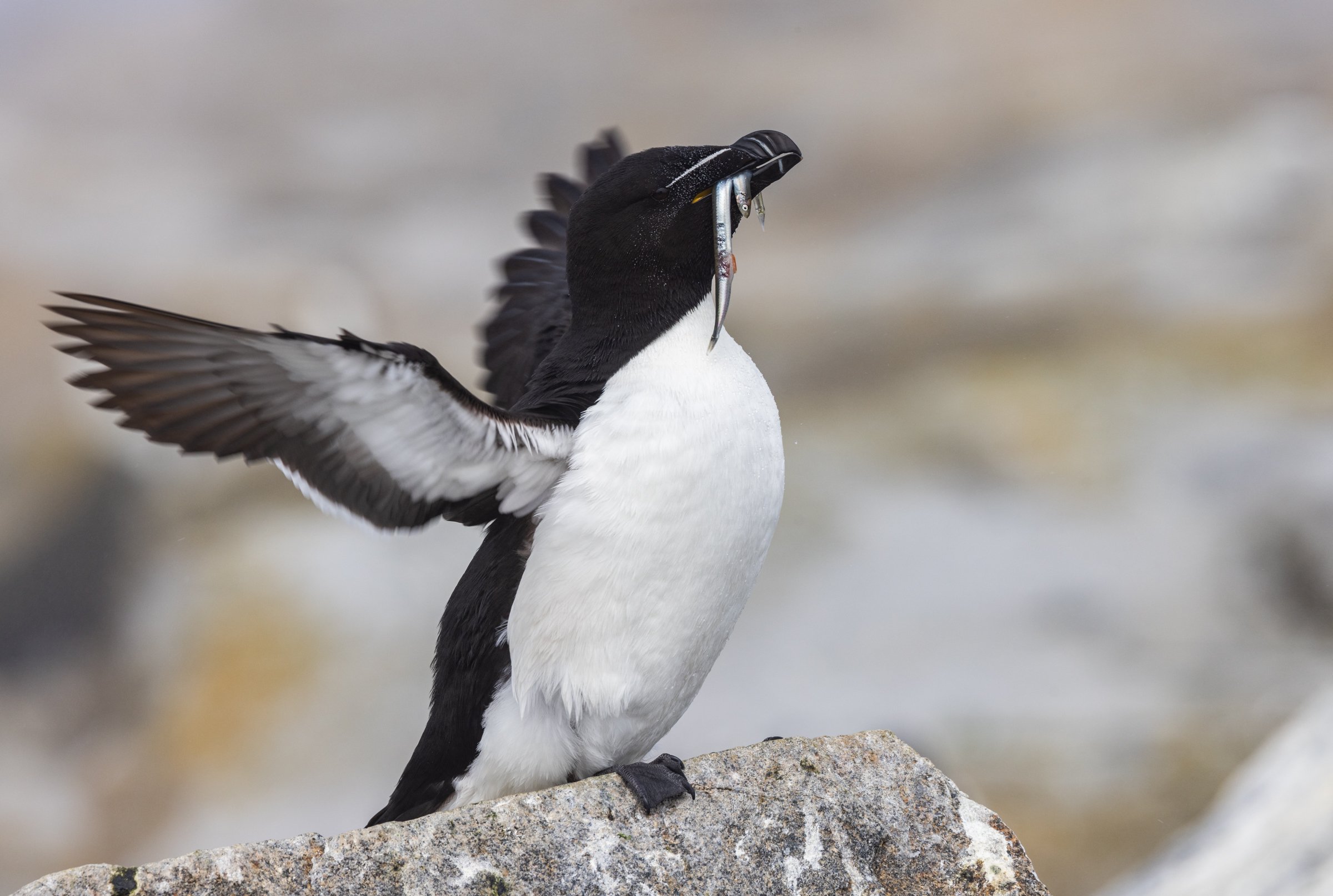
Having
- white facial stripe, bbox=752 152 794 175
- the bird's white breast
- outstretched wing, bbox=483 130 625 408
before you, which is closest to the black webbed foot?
the bird's white breast

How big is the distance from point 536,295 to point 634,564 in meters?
1.78

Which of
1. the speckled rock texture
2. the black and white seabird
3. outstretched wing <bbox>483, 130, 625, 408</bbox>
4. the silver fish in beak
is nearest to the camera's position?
the speckled rock texture

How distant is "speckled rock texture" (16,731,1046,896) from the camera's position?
263 centimetres

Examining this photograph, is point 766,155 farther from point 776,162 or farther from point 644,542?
point 644,542

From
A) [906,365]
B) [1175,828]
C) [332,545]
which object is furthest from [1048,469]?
[332,545]

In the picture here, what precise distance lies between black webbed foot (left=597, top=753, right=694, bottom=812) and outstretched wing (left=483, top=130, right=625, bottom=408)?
163 cm

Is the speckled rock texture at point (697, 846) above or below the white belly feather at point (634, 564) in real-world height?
below

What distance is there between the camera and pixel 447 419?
9.53 feet

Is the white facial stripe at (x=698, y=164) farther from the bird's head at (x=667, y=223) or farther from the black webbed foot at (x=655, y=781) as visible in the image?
the black webbed foot at (x=655, y=781)

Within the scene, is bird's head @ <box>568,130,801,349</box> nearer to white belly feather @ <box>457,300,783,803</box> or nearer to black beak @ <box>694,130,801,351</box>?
black beak @ <box>694,130,801,351</box>

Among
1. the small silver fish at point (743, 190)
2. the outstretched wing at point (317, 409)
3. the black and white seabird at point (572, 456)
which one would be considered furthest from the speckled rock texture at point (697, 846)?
the small silver fish at point (743, 190)

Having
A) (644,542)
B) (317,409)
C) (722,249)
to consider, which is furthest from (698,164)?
(317,409)

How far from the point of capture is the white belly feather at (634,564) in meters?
3.01

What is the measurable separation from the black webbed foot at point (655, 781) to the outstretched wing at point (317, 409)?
775 mm
